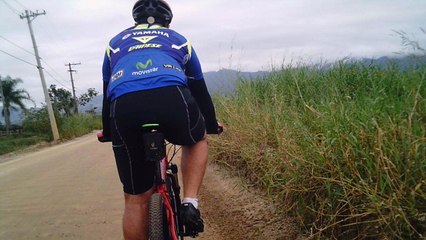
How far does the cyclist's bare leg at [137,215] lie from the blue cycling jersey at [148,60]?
0.60m

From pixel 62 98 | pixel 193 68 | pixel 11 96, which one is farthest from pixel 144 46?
pixel 62 98

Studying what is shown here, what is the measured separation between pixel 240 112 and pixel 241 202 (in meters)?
1.94

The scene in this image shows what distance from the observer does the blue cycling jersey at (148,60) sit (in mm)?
1985

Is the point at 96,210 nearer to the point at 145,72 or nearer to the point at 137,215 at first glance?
the point at 137,215

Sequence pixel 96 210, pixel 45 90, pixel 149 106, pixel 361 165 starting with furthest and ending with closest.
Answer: pixel 45 90 < pixel 96 210 < pixel 361 165 < pixel 149 106

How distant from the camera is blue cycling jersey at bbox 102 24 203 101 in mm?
1985

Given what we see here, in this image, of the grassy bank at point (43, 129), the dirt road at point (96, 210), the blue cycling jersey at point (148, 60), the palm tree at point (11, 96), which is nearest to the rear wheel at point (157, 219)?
the blue cycling jersey at point (148, 60)

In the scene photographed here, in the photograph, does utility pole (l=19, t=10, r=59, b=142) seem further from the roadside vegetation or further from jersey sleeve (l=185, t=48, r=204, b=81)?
jersey sleeve (l=185, t=48, r=204, b=81)

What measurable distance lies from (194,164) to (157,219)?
1.30ft

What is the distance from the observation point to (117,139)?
2.02m

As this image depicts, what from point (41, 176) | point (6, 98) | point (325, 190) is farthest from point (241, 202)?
point (6, 98)

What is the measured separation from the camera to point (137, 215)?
2.12 metres

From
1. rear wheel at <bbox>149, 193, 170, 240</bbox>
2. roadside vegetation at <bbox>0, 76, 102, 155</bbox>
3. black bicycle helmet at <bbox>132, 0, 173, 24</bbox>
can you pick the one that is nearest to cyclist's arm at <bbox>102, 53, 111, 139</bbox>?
black bicycle helmet at <bbox>132, 0, 173, 24</bbox>

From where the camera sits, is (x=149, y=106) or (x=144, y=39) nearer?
(x=149, y=106)
